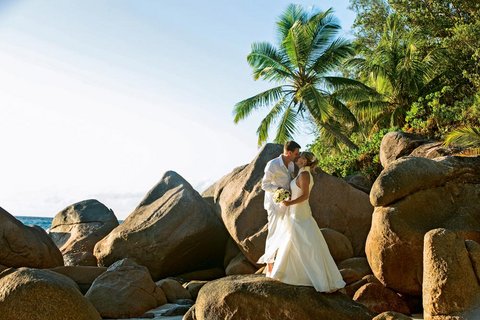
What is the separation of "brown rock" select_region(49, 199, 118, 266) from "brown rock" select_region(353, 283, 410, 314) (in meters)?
9.82

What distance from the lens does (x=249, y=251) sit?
14.3 m

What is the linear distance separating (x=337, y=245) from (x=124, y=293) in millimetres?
4728

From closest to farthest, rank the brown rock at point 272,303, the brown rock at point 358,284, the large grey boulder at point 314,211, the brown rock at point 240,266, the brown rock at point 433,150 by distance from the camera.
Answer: the brown rock at point 272,303 → the brown rock at point 358,284 → the brown rock at point 433,150 → the large grey boulder at point 314,211 → the brown rock at point 240,266

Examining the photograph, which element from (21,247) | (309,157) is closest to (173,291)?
(21,247)

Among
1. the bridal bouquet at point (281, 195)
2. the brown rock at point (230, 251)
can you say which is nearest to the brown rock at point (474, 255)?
the bridal bouquet at point (281, 195)

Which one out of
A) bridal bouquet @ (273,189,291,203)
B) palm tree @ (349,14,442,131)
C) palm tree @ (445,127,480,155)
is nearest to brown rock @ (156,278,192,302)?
bridal bouquet @ (273,189,291,203)

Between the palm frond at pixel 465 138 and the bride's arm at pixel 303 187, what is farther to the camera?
the palm frond at pixel 465 138

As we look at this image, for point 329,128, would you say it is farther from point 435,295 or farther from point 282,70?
point 435,295

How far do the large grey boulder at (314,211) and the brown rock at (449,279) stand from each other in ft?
22.7

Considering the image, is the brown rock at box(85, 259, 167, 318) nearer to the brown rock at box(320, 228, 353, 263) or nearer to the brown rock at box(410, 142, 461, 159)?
the brown rock at box(320, 228, 353, 263)

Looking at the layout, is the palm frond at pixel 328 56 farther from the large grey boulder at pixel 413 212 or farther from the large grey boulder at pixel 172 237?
the large grey boulder at pixel 413 212

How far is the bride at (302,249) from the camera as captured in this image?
7750 mm

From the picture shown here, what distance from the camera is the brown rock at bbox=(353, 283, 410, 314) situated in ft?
33.0

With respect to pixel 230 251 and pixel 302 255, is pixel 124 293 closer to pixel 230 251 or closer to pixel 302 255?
pixel 230 251
